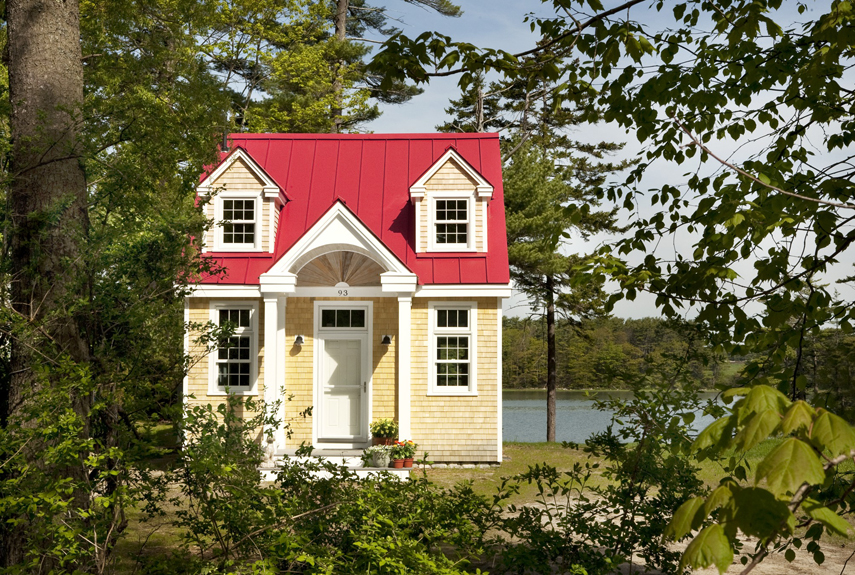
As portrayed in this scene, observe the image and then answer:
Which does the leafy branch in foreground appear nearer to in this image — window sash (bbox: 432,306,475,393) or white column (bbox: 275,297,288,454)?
window sash (bbox: 432,306,475,393)

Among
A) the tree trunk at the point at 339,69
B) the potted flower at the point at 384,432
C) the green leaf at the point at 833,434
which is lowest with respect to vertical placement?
the potted flower at the point at 384,432

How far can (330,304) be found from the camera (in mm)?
14664

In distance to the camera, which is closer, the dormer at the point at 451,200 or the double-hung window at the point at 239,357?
the double-hung window at the point at 239,357

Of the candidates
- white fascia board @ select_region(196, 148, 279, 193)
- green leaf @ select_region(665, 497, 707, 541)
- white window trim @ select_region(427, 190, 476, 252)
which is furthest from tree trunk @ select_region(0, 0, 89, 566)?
white window trim @ select_region(427, 190, 476, 252)

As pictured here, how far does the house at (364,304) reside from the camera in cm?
1370

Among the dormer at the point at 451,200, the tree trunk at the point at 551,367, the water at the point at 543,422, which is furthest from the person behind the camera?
the water at the point at 543,422

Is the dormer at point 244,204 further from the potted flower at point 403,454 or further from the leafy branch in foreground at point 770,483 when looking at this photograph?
the leafy branch in foreground at point 770,483

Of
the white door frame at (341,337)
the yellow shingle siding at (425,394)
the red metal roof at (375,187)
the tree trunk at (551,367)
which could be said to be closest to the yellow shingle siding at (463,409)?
the yellow shingle siding at (425,394)

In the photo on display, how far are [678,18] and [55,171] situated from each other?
4993 millimetres

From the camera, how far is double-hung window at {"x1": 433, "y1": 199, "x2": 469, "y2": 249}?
579 inches

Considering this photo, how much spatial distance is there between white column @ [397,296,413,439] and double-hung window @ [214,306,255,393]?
122 inches

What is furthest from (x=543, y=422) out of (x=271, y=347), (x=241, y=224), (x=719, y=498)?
(x=719, y=498)

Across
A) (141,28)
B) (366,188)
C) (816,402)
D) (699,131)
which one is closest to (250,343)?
(366,188)

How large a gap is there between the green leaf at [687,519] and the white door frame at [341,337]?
12987 mm
